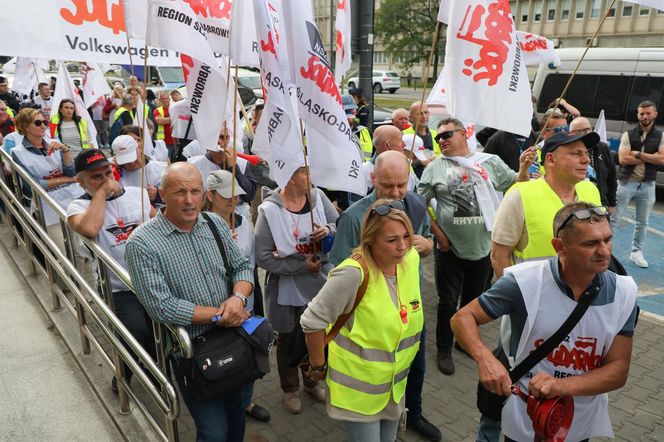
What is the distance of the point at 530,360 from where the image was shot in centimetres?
239

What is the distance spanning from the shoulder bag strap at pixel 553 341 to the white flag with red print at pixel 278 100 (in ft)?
5.71

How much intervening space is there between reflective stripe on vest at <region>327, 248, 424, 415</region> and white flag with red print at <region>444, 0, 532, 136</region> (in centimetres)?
156

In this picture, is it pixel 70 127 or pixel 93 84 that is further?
pixel 93 84

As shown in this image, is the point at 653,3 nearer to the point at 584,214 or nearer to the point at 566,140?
the point at 566,140

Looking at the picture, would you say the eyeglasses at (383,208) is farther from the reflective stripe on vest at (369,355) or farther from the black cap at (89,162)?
the black cap at (89,162)

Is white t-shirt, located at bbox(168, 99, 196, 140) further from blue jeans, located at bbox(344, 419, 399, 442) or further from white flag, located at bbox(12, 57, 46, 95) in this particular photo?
white flag, located at bbox(12, 57, 46, 95)

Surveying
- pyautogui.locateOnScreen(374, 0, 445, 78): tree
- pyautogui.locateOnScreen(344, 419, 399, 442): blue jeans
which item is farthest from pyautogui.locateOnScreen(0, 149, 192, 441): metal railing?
pyautogui.locateOnScreen(374, 0, 445, 78): tree

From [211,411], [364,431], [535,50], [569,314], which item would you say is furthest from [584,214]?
[535,50]

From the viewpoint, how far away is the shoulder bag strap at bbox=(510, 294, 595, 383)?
2275 millimetres

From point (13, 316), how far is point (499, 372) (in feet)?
12.6

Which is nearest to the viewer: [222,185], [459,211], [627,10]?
[222,185]

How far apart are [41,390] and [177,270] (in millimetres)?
1580

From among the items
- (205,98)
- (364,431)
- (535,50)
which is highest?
(535,50)

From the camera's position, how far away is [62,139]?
7.11 m
